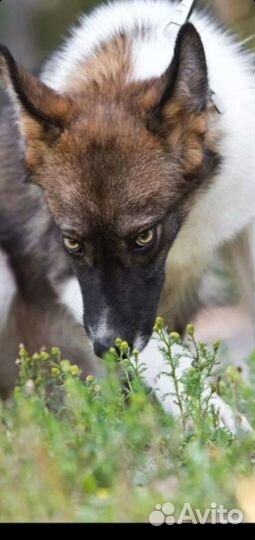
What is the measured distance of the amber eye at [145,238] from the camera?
495 centimetres

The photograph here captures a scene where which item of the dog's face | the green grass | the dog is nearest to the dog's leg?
the dog

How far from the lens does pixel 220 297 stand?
6.45 meters

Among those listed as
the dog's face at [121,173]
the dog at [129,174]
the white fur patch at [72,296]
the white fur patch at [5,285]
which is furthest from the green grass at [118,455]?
the white fur patch at [5,285]

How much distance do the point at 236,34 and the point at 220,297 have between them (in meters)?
1.40

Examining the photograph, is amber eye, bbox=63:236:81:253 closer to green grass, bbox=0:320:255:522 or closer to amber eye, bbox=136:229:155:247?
amber eye, bbox=136:229:155:247

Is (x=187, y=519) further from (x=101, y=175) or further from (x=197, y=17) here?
(x=197, y=17)

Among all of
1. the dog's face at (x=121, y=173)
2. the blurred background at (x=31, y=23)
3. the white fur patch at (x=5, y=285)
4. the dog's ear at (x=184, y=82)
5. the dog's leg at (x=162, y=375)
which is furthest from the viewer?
the blurred background at (x=31, y=23)

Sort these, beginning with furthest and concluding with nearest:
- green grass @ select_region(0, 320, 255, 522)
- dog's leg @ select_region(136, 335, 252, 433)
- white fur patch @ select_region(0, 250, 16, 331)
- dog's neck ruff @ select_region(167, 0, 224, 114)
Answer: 1. white fur patch @ select_region(0, 250, 16, 331)
2. dog's neck ruff @ select_region(167, 0, 224, 114)
3. dog's leg @ select_region(136, 335, 252, 433)
4. green grass @ select_region(0, 320, 255, 522)

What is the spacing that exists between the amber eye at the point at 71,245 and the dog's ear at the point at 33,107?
39 cm

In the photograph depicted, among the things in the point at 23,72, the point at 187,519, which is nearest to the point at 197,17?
the point at 23,72

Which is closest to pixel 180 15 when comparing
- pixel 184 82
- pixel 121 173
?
pixel 184 82

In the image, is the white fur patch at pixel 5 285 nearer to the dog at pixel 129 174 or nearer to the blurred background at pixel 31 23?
the dog at pixel 129 174

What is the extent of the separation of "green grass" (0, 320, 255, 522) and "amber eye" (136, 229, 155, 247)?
0.44m

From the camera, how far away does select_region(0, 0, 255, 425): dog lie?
4941mm
